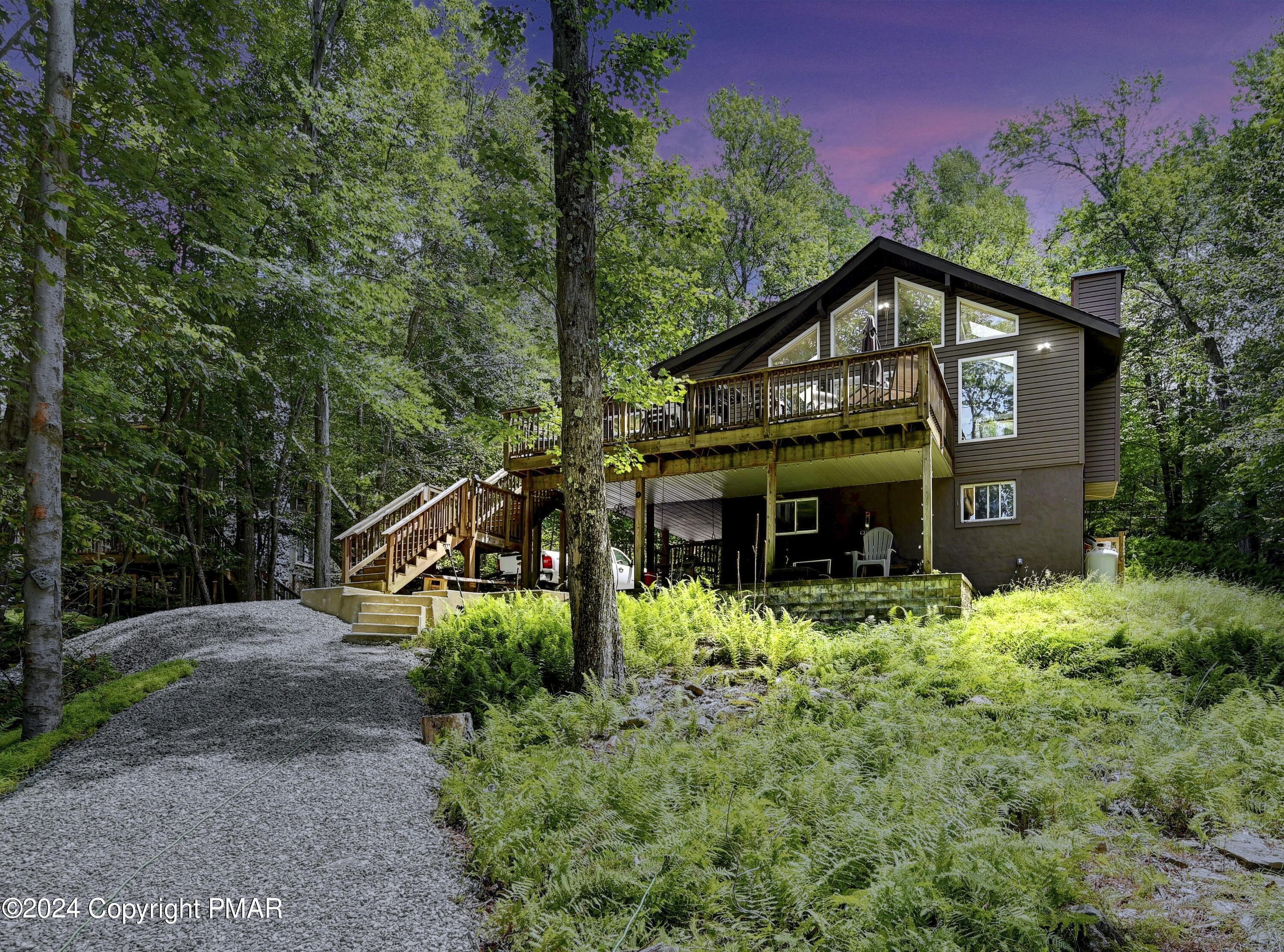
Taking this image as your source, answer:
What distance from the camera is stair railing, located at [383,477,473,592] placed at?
1300 cm

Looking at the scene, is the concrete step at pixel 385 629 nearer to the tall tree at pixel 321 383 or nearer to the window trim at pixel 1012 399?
the tall tree at pixel 321 383

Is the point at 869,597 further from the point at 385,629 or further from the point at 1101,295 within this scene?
the point at 1101,295

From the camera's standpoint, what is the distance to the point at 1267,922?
2.99 meters

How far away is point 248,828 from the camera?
4.34 m

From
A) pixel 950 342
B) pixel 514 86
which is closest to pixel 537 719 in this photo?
pixel 950 342

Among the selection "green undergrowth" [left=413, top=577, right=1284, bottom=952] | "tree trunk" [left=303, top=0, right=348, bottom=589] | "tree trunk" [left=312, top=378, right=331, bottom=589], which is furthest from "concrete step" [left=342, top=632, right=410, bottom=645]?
"tree trunk" [left=312, top=378, right=331, bottom=589]

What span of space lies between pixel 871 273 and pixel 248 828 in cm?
1645

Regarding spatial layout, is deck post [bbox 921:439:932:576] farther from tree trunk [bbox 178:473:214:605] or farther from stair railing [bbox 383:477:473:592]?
tree trunk [bbox 178:473:214:605]

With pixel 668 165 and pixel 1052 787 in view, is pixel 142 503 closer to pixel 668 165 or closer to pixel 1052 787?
pixel 668 165

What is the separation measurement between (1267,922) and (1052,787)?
4.63 feet

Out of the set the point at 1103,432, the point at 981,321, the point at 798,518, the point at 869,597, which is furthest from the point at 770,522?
the point at 1103,432

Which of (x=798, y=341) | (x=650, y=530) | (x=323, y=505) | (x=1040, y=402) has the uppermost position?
(x=798, y=341)

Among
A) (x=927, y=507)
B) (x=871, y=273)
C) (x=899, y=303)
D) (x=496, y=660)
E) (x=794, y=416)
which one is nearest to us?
(x=496, y=660)

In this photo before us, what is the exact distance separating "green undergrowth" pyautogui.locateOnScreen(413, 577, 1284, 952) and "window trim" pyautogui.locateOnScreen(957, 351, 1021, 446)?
723 cm
